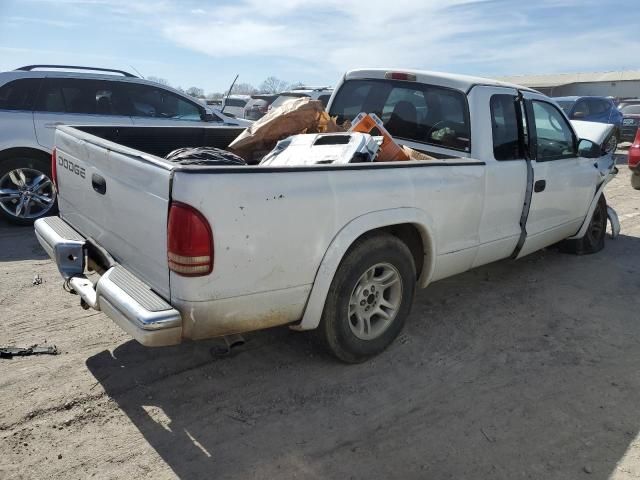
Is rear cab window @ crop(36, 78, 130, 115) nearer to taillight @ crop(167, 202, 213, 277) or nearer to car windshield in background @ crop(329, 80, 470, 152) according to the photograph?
car windshield in background @ crop(329, 80, 470, 152)

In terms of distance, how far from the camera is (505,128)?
4.28 meters

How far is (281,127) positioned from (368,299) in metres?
Result: 1.64

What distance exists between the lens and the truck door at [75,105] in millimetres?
6488

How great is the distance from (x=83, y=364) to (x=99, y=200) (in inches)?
42.1

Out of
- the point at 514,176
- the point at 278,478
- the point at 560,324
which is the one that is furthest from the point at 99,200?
the point at 560,324

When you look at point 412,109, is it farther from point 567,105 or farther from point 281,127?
point 567,105

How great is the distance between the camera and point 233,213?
253cm

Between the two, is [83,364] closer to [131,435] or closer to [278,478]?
[131,435]

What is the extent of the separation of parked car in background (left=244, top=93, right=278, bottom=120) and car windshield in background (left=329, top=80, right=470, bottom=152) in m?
10.1

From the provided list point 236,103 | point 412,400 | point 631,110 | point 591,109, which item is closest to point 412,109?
point 412,400

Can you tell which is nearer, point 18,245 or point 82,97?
point 18,245

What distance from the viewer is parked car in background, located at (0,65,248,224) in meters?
6.35

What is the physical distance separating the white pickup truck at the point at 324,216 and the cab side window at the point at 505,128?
15 millimetres

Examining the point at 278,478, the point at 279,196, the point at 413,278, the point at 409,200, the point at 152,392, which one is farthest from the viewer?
the point at 413,278
